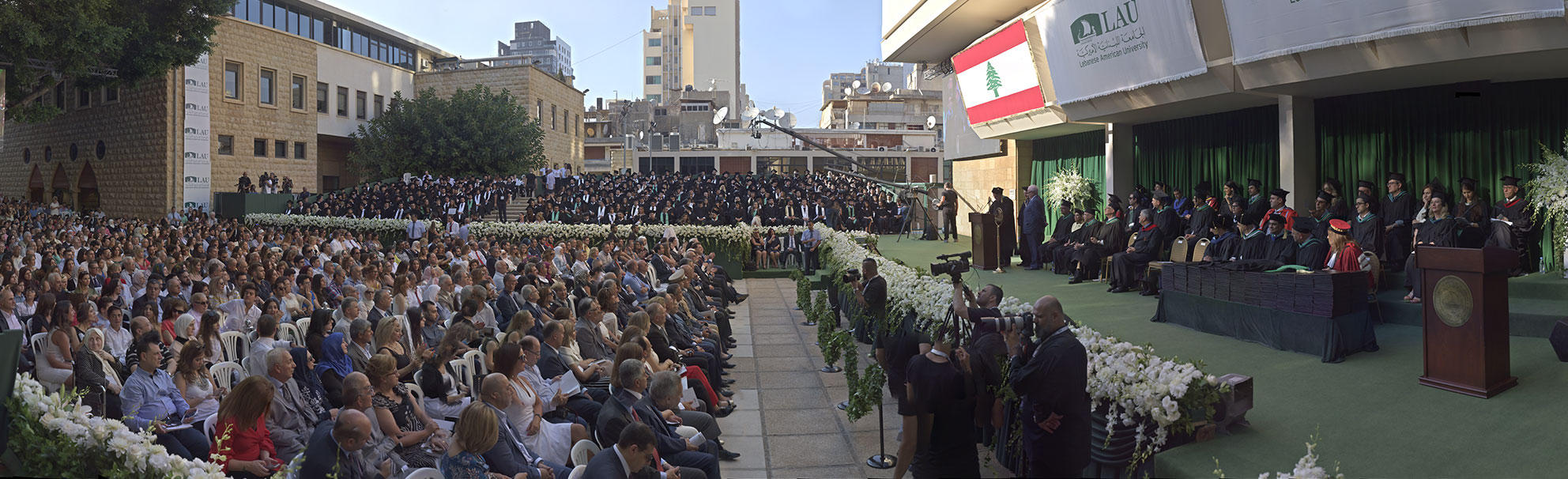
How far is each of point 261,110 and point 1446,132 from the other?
3780 centimetres

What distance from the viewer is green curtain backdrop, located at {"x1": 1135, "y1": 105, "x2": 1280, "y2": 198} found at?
548 inches

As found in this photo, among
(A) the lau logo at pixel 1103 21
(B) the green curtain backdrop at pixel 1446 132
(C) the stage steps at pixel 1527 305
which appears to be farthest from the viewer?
(A) the lau logo at pixel 1103 21

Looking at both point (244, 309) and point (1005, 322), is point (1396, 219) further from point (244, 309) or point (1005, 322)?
point (244, 309)

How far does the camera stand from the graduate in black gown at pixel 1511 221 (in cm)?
911

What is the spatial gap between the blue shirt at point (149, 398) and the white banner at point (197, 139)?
32.4 meters

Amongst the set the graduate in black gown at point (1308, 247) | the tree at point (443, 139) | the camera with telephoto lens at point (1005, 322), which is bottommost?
the camera with telephoto lens at point (1005, 322)

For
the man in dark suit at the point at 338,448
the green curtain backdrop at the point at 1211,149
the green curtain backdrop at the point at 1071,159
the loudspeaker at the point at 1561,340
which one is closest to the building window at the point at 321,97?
the green curtain backdrop at the point at 1071,159

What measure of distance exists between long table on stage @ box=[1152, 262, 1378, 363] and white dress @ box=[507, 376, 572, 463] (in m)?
5.92

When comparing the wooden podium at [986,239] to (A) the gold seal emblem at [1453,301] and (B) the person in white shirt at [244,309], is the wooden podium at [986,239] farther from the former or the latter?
(B) the person in white shirt at [244,309]

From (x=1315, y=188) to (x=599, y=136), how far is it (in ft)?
202

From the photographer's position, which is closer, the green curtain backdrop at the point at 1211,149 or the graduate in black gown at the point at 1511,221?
the graduate in black gown at the point at 1511,221

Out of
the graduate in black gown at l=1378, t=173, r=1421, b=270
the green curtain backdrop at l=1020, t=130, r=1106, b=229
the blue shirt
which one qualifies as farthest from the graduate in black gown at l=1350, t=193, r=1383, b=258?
the blue shirt

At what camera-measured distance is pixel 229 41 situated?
3481cm

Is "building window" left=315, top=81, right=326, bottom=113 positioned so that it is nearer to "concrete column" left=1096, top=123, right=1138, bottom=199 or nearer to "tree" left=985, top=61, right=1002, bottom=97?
"tree" left=985, top=61, right=1002, bottom=97
